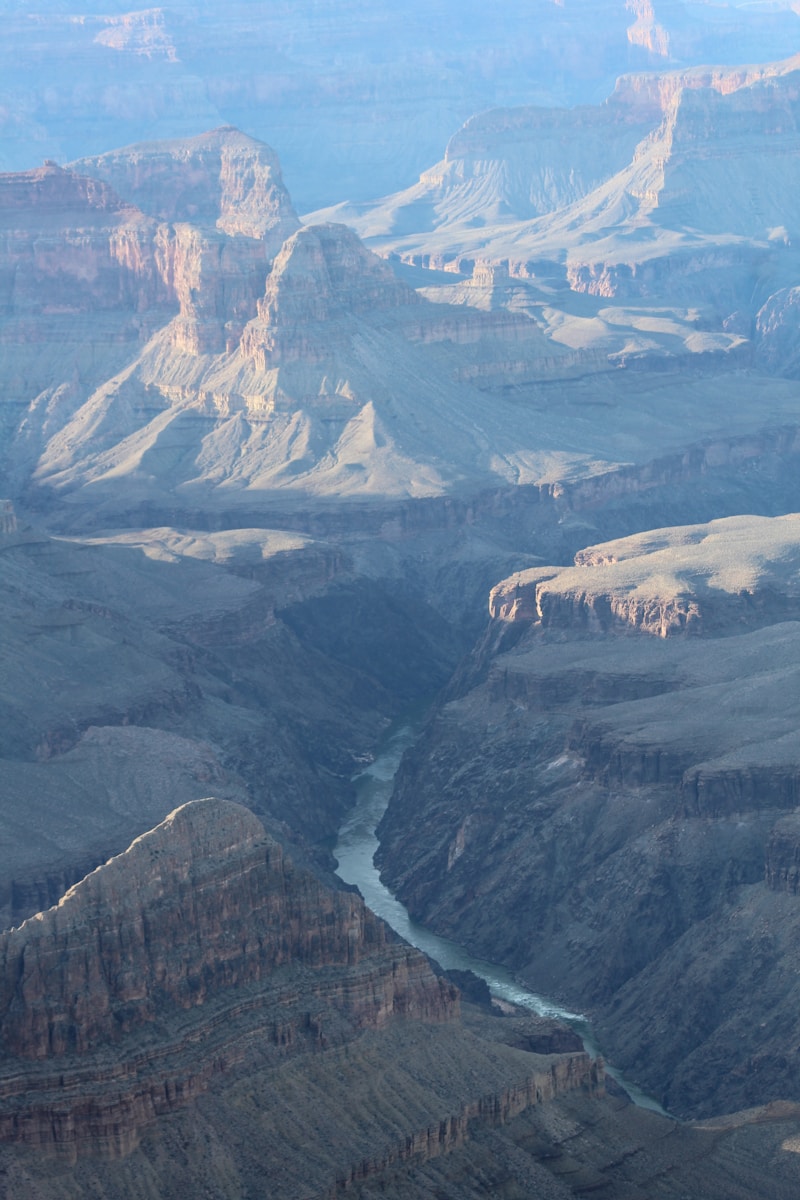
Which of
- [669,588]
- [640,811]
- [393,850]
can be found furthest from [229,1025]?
[669,588]

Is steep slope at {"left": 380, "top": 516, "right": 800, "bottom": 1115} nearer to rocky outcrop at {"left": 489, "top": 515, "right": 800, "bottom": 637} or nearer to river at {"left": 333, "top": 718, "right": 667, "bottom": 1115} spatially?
rocky outcrop at {"left": 489, "top": 515, "right": 800, "bottom": 637}

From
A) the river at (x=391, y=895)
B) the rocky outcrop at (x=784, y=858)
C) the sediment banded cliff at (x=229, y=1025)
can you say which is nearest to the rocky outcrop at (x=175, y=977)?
the sediment banded cliff at (x=229, y=1025)

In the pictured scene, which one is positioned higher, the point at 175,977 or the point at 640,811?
the point at 640,811

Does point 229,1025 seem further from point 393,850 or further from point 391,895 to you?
point 393,850

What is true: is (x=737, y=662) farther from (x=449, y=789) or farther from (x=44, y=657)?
(x=44, y=657)

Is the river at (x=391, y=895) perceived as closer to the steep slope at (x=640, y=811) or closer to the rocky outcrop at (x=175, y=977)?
the steep slope at (x=640, y=811)
